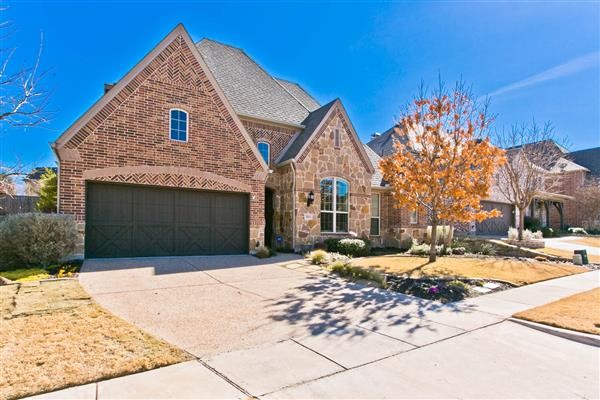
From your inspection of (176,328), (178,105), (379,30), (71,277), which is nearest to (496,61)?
(379,30)

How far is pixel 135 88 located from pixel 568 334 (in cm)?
1321

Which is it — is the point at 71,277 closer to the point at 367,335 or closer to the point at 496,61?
the point at 367,335

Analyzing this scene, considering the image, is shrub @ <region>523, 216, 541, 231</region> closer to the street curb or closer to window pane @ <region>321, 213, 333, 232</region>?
window pane @ <region>321, 213, 333, 232</region>

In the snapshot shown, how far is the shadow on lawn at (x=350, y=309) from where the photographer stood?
18.7ft

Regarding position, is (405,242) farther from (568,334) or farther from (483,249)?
(568,334)

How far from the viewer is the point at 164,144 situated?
39.2ft

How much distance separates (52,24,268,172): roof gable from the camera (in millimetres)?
10492

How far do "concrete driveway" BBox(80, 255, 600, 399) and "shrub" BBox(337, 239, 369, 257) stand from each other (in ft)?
21.0

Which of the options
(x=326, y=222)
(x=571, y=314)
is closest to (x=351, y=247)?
(x=326, y=222)

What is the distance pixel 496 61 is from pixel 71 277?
16.5 metres

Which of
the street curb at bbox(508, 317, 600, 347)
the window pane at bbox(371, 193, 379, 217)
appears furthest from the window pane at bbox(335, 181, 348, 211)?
the street curb at bbox(508, 317, 600, 347)

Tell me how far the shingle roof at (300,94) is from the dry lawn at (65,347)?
18.1m

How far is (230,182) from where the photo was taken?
13.2 metres

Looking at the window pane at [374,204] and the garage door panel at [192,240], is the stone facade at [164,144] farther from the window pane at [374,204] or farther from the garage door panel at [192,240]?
the window pane at [374,204]
